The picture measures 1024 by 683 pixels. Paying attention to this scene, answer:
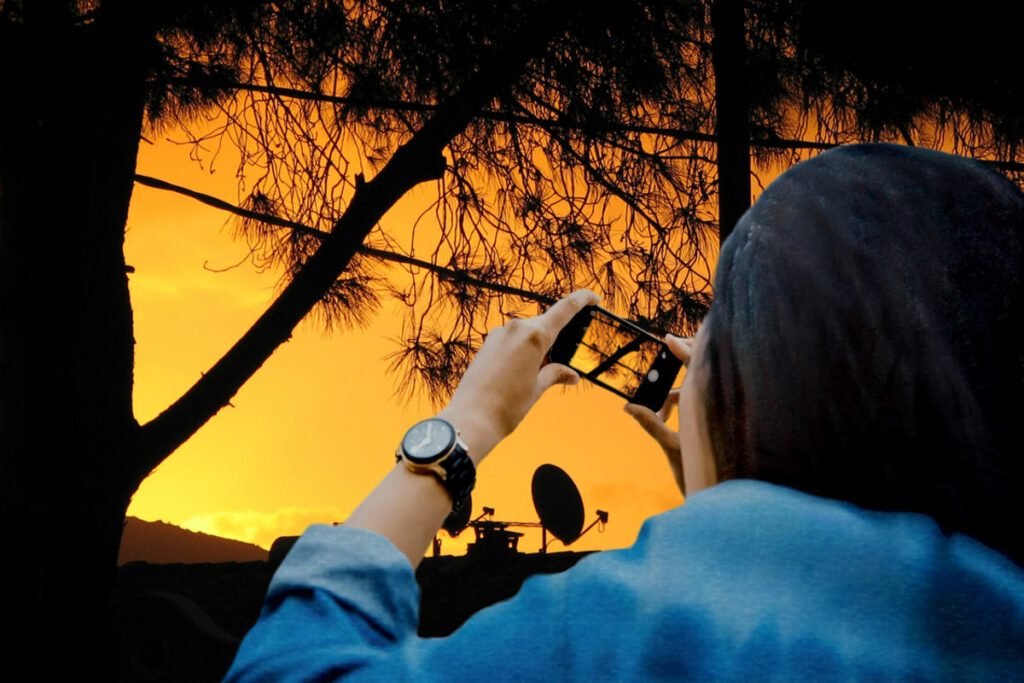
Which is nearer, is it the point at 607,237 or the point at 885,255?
the point at 885,255

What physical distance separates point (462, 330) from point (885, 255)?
303 centimetres

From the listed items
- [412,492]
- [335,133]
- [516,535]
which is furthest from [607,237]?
[516,535]

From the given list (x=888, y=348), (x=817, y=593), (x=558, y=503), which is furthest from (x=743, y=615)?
(x=558, y=503)

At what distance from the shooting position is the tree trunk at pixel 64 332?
233cm

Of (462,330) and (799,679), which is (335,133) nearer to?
(462,330)

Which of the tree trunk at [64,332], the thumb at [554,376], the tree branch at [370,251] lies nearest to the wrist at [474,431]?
the thumb at [554,376]

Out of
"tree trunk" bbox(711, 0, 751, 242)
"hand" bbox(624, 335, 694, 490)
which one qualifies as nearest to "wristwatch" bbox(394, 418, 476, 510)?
"hand" bbox(624, 335, 694, 490)

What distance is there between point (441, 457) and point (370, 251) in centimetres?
292

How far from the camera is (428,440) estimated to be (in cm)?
59

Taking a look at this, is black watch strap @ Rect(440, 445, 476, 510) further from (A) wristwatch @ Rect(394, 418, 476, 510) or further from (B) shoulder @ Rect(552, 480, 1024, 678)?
(B) shoulder @ Rect(552, 480, 1024, 678)

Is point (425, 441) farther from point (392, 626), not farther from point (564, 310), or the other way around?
point (564, 310)

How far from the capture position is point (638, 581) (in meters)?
0.39

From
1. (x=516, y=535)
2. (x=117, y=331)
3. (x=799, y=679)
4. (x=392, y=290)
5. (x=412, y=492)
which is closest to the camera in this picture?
(x=799, y=679)

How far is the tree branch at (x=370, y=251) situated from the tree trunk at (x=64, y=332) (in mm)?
434
